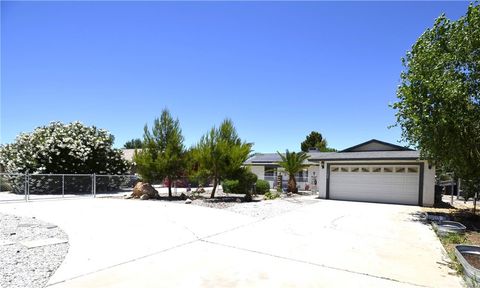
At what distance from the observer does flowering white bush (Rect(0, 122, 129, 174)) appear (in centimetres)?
2158

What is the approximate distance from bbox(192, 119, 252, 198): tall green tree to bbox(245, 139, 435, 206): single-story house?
2486 mm

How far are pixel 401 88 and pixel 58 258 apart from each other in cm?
1232

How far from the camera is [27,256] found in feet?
20.0

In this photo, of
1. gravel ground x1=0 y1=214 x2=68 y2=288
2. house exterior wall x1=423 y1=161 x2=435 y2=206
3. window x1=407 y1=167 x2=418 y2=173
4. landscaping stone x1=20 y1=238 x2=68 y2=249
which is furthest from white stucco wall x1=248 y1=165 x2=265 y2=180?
landscaping stone x1=20 y1=238 x2=68 y2=249

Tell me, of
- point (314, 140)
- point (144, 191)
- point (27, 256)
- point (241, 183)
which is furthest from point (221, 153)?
point (314, 140)

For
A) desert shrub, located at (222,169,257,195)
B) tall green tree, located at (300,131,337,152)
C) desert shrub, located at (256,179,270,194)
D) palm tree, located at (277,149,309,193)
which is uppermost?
tall green tree, located at (300,131,337,152)

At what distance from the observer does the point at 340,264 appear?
20.5 feet

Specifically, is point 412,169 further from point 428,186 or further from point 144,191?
point 144,191

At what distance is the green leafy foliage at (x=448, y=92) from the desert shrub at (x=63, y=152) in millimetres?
18355

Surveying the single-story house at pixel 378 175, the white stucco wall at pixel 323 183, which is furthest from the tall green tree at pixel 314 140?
the white stucco wall at pixel 323 183

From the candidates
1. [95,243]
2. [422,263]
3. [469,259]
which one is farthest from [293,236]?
[95,243]

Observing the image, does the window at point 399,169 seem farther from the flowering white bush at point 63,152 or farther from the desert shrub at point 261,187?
the flowering white bush at point 63,152

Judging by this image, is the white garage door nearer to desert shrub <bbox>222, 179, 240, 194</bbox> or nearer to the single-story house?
the single-story house

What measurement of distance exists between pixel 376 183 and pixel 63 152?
20.4 m
